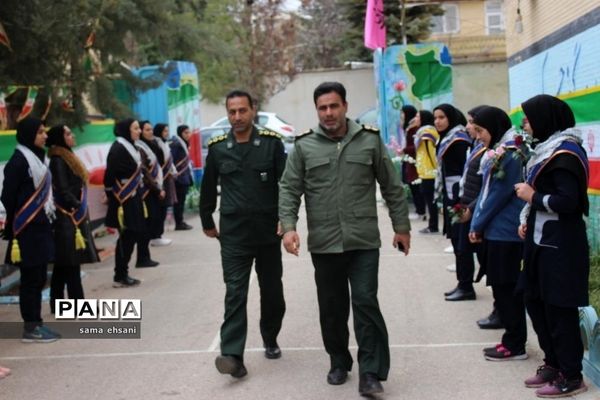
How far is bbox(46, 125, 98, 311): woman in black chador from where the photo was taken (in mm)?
8289

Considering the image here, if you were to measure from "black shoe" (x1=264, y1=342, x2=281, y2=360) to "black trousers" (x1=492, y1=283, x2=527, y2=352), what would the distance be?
173 centimetres

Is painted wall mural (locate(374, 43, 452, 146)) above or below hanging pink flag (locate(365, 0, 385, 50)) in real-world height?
below

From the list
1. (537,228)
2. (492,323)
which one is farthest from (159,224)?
(537,228)

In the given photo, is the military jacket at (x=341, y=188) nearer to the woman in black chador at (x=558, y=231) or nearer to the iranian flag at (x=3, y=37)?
the woman in black chador at (x=558, y=231)

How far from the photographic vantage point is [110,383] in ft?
21.0

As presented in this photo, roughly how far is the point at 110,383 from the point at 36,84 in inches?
207

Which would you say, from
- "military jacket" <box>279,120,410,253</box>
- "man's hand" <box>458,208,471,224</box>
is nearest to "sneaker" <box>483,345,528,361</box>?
"man's hand" <box>458,208,471,224</box>

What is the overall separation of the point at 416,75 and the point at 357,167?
11.8m

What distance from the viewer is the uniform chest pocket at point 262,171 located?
6.46 m

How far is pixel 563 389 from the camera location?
18.2 ft

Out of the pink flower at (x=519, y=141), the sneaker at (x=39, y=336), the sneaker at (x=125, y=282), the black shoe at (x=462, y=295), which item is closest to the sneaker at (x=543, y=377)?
the pink flower at (x=519, y=141)

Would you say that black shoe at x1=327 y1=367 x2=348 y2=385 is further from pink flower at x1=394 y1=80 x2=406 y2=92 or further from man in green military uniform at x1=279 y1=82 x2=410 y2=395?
pink flower at x1=394 y1=80 x2=406 y2=92

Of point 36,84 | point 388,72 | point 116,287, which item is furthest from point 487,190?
point 388,72

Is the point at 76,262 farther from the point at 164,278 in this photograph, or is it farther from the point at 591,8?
the point at 591,8
